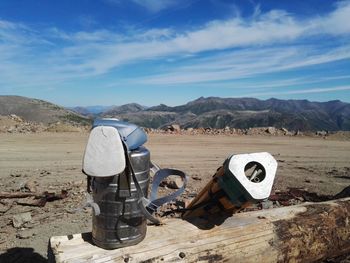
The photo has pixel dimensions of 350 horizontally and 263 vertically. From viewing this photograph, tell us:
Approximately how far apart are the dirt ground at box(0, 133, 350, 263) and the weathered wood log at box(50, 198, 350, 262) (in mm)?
371

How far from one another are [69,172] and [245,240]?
18.7ft

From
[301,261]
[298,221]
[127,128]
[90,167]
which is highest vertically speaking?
[127,128]

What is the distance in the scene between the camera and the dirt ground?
4.68 meters

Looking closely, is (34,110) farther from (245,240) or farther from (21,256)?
(245,240)

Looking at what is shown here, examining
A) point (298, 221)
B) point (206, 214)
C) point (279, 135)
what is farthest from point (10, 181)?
point (279, 135)

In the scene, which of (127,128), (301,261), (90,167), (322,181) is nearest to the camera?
(90,167)

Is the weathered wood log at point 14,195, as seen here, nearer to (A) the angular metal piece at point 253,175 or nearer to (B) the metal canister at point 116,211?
(B) the metal canister at point 116,211

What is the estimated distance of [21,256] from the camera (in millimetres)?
4105

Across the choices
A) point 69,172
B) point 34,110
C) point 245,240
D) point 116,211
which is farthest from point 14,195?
point 34,110

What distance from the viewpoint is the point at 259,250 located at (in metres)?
3.06

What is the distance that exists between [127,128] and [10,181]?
5369mm

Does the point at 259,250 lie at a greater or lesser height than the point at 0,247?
greater

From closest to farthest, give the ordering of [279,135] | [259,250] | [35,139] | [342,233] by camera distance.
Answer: [259,250] < [342,233] < [35,139] < [279,135]

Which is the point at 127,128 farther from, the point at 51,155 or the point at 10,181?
the point at 51,155
